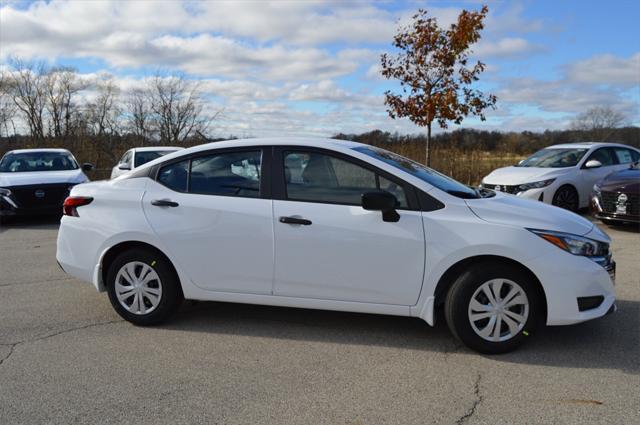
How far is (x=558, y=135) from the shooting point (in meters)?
31.9

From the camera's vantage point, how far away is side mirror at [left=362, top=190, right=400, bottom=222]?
4363 mm

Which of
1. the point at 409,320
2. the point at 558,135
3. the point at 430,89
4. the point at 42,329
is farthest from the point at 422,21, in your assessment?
the point at 558,135

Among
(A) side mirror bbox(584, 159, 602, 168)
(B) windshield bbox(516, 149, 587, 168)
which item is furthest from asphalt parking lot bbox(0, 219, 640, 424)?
(B) windshield bbox(516, 149, 587, 168)

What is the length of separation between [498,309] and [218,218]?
7.73ft

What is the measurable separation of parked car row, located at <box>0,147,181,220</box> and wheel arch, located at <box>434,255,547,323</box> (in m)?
9.70

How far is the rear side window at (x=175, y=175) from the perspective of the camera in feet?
16.6

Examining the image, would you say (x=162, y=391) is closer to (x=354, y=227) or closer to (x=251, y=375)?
(x=251, y=375)

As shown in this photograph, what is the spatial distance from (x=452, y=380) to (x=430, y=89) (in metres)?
12.4

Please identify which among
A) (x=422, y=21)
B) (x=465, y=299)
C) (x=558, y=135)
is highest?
(x=422, y=21)

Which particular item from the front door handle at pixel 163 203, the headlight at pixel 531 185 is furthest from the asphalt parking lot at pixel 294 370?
the headlight at pixel 531 185

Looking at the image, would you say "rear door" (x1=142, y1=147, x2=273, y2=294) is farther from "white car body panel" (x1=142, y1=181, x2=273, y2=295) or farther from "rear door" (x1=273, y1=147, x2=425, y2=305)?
"rear door" (x1=273, y1=147, x2=425, y2=305)

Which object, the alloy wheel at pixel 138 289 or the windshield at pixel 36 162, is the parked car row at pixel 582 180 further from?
the windshield at pixel 36 162

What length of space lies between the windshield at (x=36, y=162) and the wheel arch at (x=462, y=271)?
11.1 m

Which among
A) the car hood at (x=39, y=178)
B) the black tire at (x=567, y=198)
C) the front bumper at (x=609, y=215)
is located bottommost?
the front bumper at (x=609, y=215)
